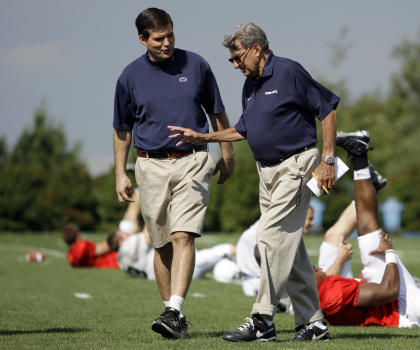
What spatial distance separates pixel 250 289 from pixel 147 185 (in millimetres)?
3718

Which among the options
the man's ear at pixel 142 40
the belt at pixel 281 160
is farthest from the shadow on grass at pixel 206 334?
the man's ear at pixel 142 40

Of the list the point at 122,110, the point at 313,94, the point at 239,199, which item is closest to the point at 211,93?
the point at 122,110

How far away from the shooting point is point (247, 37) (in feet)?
17.1

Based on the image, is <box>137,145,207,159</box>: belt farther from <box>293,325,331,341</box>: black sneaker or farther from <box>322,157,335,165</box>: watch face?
<box>293,325,331,341</box>: black sneaker

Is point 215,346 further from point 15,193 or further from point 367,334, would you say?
point 15,193

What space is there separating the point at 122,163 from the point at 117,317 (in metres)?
1.66

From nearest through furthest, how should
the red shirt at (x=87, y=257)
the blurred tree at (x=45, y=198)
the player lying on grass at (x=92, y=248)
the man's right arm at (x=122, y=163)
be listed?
the man's right arm at (x=122, y=163), the player lying on grass at (x=92, y=248), the red shirt at (x=87, y=257), the blurred tree at (x=45, y=198)

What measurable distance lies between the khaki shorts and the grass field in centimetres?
79

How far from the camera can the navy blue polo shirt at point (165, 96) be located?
5617mm

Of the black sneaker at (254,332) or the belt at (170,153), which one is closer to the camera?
the black sneaker at (254,332)

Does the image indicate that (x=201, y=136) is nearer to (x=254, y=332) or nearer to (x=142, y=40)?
(x=142, y=40)

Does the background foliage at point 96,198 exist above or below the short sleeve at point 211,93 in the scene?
above

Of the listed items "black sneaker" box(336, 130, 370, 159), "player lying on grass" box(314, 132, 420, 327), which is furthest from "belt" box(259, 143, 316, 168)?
"black sneaker" box(336, 130, 370, 159)

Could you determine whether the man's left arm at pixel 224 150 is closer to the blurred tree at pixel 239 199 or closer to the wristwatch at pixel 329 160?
the wristwatch at pixel 329 160
